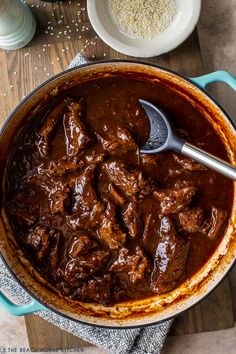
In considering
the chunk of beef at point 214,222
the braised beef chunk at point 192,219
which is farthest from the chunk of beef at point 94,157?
the chunk of beef at point 214,222

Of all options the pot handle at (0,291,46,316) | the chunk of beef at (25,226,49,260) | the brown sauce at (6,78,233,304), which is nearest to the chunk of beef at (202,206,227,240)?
the brown sauce at (6,78,233,304)

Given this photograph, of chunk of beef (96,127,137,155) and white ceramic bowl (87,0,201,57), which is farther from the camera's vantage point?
white ceramic bowl (87,0,201,57)

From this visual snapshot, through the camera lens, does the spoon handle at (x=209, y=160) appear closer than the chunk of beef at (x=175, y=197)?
Yes

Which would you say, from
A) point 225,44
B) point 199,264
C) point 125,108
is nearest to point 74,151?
point 125,108

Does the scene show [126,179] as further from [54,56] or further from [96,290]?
[54,56]

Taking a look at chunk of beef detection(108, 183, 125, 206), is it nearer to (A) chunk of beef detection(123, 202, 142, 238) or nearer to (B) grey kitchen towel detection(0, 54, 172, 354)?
(A) chunk of beef detection(123, 202, 142, 238)

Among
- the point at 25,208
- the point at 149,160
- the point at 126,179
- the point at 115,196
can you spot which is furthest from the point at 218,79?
the point at 25,208

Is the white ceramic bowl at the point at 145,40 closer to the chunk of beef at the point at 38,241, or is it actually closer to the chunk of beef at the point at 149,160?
the chunk of beef at the point at 149,160

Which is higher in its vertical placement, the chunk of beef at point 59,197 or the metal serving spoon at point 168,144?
the metal serving spoon at point 168,144
